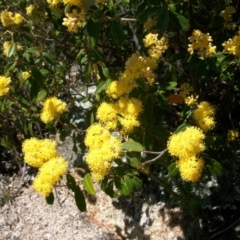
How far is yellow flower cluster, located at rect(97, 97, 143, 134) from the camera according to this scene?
169cm

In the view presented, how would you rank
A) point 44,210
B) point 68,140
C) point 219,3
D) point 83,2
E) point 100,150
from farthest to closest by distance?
point 68,140 → point 44,210 → point 219,3 → point 83,2 → point 100,150

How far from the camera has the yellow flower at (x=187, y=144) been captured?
4.87 ft

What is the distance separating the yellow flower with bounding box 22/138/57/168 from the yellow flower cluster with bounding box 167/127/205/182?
513 millimetres

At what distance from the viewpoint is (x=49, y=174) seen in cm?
157

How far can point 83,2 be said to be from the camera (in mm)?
1701

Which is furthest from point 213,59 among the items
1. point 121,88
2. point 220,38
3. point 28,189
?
point 28,189

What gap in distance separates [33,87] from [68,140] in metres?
1.02

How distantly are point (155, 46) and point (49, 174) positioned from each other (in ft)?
2.72

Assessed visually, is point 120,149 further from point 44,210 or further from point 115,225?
point 44,210

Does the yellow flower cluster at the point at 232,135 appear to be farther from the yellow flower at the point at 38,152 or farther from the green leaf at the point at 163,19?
the yellow flower at the point at 38,152

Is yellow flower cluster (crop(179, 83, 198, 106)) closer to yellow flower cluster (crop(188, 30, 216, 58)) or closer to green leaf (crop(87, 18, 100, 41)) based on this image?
yellow flower cluster (crop(188, 30, 216, 58))

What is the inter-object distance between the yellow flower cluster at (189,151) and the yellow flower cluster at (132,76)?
35 cm

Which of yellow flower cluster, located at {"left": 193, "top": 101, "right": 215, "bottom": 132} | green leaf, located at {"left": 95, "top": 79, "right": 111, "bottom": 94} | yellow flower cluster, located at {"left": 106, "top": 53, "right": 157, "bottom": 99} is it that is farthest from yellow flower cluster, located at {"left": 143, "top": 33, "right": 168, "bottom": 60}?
yellow flower cluster, located at {"left": 193, "top": 101, "right": 215, "bottom": 132}

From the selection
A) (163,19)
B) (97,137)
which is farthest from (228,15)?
(97,137)
